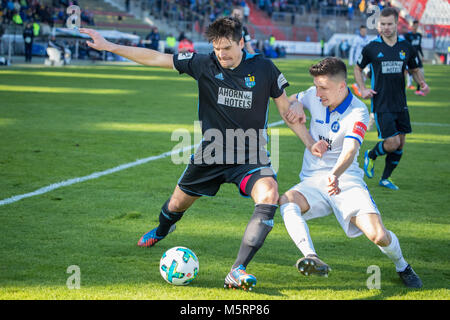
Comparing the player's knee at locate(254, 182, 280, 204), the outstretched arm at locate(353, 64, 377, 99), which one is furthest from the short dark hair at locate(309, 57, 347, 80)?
the outstretched arm at locate(353, 64, 377, 99)

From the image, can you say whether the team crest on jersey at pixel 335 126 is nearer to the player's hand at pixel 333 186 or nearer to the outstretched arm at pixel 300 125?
the outstretched arm at pixel 300 125

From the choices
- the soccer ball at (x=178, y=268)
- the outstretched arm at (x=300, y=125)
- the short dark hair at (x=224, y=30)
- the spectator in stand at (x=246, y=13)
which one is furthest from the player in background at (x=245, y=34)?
the spectator in stand at (x=246, y=13)

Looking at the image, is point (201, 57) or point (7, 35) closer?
point (201, 57)

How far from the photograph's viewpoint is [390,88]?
8.88 meters

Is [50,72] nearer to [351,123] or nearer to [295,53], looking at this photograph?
[351,123]

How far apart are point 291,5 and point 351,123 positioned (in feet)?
191

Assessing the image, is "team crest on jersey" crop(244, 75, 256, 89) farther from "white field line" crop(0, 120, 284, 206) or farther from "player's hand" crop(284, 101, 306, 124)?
"white field line" crop(0, 120, 284, 206)

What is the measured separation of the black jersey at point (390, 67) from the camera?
8.87m

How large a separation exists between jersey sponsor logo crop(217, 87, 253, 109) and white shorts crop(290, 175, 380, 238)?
2.75ft

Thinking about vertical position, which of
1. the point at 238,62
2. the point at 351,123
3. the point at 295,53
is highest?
the point at 238,62

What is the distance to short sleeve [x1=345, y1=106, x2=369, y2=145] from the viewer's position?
4957 mm

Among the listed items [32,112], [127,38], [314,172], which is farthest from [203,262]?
[127,38]

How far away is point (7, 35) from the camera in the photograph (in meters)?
34.3

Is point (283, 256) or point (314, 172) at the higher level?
point (314, 172)
